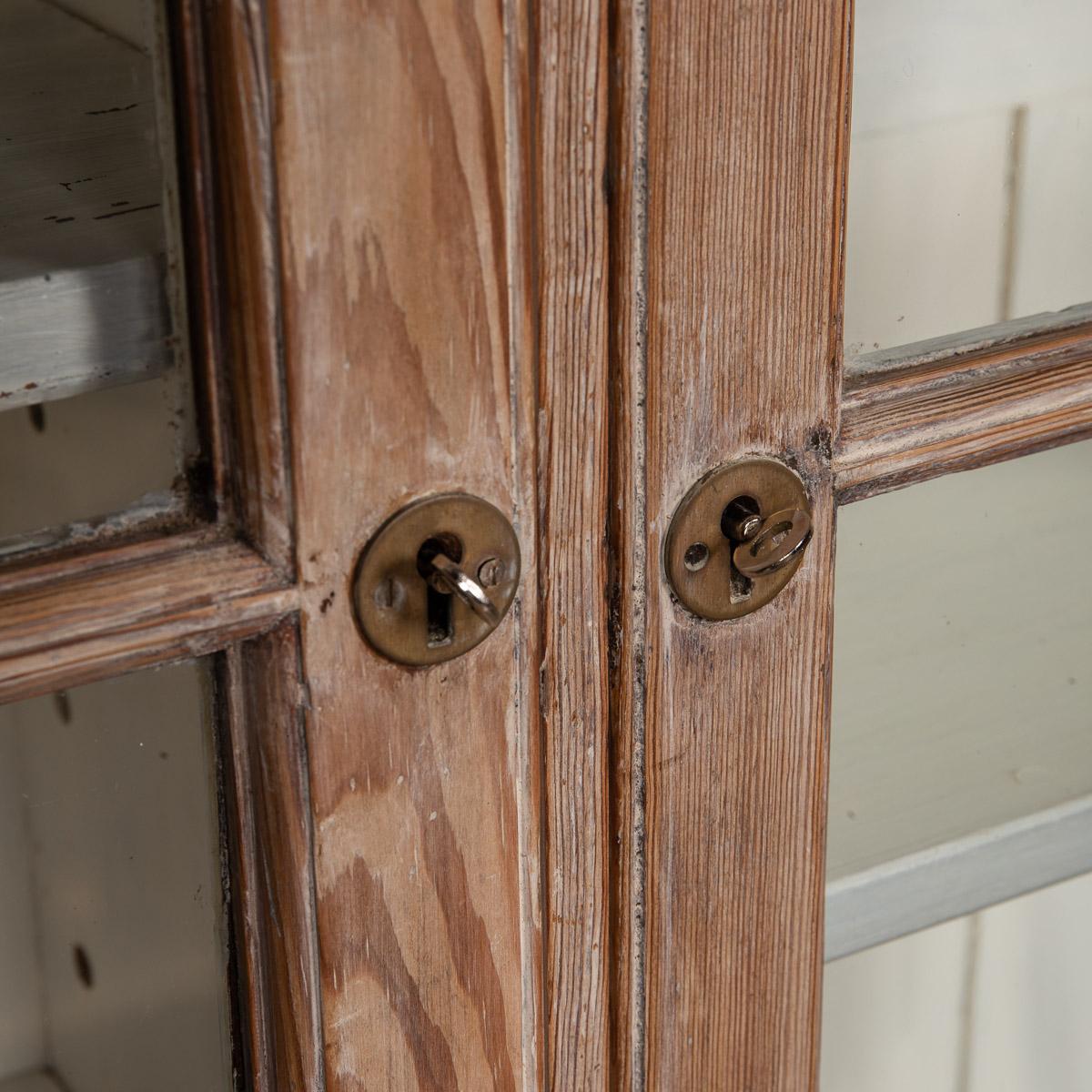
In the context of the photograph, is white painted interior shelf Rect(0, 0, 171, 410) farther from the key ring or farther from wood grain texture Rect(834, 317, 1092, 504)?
wood grain texture Rect(834, 317, 1092, 504)

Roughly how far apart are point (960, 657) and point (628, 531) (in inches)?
11.1

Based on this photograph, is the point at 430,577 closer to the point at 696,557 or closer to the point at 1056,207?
the point at 696,557

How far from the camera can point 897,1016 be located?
890mm

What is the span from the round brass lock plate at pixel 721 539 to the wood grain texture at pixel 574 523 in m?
0.03

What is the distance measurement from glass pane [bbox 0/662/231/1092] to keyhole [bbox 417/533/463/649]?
7cm

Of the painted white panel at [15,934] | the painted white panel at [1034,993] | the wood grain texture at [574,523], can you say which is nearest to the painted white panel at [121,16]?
the wood grain texture at [574,523]

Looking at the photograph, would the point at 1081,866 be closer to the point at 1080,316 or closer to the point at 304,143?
the point at 1080,316

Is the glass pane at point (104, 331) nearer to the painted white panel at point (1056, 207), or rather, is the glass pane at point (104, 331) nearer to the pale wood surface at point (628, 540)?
the pale wood surface at point (628, 540)

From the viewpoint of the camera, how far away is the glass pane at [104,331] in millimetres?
442

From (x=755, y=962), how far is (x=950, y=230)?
1.01 feet

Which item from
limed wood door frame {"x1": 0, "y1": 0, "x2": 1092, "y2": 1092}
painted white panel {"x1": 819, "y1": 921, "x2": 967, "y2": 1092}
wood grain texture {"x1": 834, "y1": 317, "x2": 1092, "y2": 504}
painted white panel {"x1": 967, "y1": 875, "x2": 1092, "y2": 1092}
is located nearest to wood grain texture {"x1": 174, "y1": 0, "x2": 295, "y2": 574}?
limed wood door frame {"x1": 0, "y1": 0, "x2": 1092, "y2": 1092}

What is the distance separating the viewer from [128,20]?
1.43 feet

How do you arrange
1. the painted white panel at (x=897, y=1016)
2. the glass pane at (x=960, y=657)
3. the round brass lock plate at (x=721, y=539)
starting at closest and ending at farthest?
the round brass lock plate at (x=721, y=539)
the glass pane at (x=960, y=657)
the painted white panel at (x=897, y=1016)

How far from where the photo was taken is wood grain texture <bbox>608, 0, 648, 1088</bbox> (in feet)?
1.51
